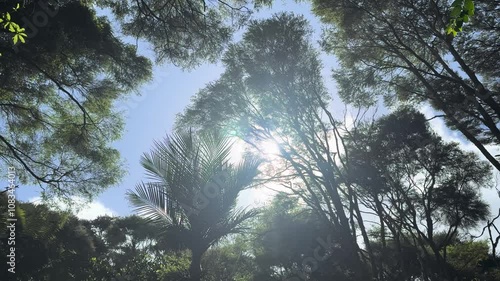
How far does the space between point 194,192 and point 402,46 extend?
295 inches

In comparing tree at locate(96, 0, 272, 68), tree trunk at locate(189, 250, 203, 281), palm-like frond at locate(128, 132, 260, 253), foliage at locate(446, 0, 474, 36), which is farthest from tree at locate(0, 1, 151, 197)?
foliage at locate(446, 0, 474, 36)

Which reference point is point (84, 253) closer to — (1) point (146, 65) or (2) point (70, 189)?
(2) point (70, 189)

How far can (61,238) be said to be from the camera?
50.8 ft

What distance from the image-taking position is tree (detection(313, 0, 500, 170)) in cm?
813

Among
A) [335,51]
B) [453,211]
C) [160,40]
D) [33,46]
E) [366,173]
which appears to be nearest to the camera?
[33,46]

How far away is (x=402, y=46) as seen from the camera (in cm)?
912

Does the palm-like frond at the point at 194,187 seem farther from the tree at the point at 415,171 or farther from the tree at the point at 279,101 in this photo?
the tree at the point at 415,171

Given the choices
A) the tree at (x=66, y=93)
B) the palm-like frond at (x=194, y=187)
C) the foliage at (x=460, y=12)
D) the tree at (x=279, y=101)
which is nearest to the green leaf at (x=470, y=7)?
the foliage at (x=460, y=12)

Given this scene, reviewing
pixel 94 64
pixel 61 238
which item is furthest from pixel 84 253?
pixel 94 64

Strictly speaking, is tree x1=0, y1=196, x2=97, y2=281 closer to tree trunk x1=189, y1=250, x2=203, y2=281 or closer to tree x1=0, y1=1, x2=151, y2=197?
tree x1=0, y1=1, x2=151, y2=197

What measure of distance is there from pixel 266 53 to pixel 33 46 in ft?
22.3

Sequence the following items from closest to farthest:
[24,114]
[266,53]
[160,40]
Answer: [160,40]
[24,114]
[266,53]

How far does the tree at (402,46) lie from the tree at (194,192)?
17.0ft

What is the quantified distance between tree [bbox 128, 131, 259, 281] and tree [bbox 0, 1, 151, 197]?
10.0 feet
